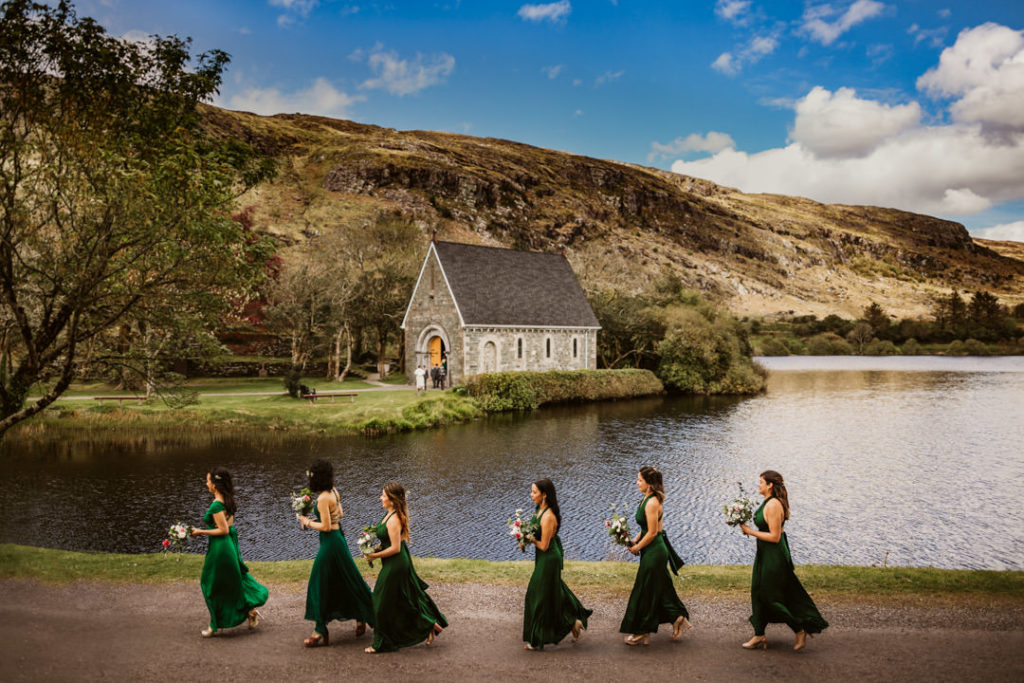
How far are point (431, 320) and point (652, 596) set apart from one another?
133 ft

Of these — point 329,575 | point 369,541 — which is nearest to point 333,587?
point 329,575

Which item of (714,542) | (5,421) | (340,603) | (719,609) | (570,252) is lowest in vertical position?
(714,542)

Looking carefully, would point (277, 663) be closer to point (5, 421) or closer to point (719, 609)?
point (719, 609)

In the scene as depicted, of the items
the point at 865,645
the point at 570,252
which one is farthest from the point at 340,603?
the point at 570,252

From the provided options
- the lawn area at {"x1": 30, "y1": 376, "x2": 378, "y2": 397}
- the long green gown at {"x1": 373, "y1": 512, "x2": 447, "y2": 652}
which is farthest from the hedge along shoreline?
the long green gown at {"x1": 373, "y1": 512, "x2": 447, "y2": 652}

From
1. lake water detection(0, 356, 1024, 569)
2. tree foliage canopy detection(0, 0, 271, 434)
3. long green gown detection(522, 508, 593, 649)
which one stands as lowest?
lake water detection(0, 356, 1024, 569)

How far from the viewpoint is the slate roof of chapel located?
46.8 metres

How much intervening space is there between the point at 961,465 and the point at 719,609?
21.9 metres

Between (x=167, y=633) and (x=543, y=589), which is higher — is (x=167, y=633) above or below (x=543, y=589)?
below

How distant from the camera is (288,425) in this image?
3088cm

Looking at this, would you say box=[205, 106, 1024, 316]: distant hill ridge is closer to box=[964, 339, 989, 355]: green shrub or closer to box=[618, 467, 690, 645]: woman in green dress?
box=[964, 339, 989, 355]: green shrub

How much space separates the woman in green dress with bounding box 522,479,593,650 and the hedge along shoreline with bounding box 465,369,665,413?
104 feet

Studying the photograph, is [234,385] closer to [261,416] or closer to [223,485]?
[261,416]

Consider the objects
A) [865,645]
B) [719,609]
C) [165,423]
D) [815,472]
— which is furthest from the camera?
[165,423]
